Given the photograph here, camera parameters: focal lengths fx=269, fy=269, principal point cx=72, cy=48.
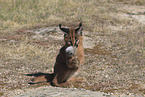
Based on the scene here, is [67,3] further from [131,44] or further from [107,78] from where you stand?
[107,78]

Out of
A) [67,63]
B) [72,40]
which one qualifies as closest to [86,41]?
[67,63]

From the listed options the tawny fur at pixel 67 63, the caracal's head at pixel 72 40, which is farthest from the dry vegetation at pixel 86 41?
the caracal's head at pixel 72 40

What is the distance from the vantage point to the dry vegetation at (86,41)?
8422 mm

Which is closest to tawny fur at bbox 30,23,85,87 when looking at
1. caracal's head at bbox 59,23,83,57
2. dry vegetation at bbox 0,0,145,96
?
caracal's head at bbox 59,23,83,57

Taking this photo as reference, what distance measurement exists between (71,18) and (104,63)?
8959mm

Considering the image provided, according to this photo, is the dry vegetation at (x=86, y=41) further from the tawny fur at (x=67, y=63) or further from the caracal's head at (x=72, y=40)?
the caracal's head at (x=72, y=40)

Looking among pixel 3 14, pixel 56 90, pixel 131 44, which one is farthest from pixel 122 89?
pixel 3 14

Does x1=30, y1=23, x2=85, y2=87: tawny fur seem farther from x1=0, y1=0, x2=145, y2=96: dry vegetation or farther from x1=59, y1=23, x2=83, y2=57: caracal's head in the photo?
x1=0, y1=0, x2=145, y2=96: dry vegetation

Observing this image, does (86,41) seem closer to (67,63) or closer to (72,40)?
(67,63)

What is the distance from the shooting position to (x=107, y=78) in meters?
8.72

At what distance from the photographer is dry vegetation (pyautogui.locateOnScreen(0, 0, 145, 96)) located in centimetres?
842

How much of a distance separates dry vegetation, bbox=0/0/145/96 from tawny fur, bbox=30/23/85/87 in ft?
1.76

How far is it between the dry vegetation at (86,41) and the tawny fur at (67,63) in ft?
1.76

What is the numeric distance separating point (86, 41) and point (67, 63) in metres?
8.39
